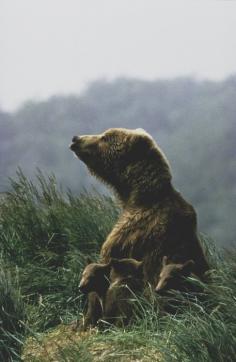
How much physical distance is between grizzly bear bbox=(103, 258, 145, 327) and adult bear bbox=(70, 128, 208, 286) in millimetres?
105

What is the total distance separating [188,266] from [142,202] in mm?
641

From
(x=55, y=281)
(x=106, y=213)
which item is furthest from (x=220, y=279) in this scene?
(x=106, y=213)

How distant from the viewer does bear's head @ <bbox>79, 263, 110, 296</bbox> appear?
5945mm

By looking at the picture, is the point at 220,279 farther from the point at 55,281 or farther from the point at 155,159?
the point at 55,281

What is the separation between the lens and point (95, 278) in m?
5.96

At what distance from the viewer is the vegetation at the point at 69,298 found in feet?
17.7

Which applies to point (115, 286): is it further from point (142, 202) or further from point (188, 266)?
point (142, 202)

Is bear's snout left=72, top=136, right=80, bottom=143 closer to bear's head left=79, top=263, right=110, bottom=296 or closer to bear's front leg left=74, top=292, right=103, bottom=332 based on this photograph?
bear's head left=79, top=263, right=110, bottom=296

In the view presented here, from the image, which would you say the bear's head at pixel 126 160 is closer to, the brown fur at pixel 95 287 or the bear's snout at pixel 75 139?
the bear's snout at pixel 75 139

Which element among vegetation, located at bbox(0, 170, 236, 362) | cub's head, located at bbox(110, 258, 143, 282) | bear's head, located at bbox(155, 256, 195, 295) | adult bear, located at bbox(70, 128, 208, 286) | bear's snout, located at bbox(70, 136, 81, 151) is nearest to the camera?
vegetation, located at bbox(0, 170, 236, 362)

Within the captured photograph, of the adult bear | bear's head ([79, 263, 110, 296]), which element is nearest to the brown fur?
bear's head ([79, 263, 110, 296])

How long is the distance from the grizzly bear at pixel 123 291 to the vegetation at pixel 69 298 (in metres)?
0.08

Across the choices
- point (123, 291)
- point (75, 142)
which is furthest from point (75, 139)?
point (123, 291)

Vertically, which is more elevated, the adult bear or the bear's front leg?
the adult bear
